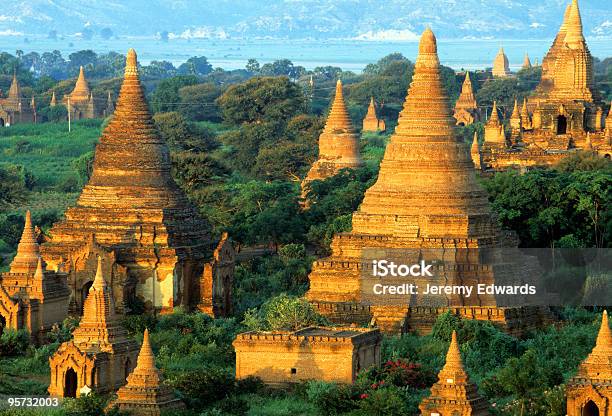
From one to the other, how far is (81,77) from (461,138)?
77.4 meters

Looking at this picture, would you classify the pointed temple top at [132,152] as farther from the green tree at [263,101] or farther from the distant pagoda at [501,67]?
the distant pagoda at [501,67]

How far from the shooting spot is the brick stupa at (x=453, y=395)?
4138 cm

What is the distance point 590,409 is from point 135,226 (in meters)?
16.5

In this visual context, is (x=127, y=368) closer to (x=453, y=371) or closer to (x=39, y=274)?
(x=39, y=274)

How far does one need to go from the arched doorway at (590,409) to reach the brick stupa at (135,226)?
14932 mm

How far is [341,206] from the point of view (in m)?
66.1

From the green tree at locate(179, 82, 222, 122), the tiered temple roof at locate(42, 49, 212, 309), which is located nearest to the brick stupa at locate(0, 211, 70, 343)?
the tiered temple roof at locate(42, 49, 212, 309)

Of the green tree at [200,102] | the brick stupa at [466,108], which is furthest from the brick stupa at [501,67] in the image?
the brick stupa at [466,108]

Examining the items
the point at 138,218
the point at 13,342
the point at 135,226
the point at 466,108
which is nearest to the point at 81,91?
the point at 466,108

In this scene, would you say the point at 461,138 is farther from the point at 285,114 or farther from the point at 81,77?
the point at 81,77

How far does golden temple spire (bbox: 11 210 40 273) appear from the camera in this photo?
176 ft

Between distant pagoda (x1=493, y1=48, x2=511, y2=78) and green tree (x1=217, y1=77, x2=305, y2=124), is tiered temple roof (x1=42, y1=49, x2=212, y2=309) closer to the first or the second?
green tree (x1=217, y1=77, x2=305, y2=124)

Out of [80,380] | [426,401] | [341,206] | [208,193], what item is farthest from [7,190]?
[426,401]

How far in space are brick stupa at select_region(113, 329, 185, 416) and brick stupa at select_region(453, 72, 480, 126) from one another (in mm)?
68139
